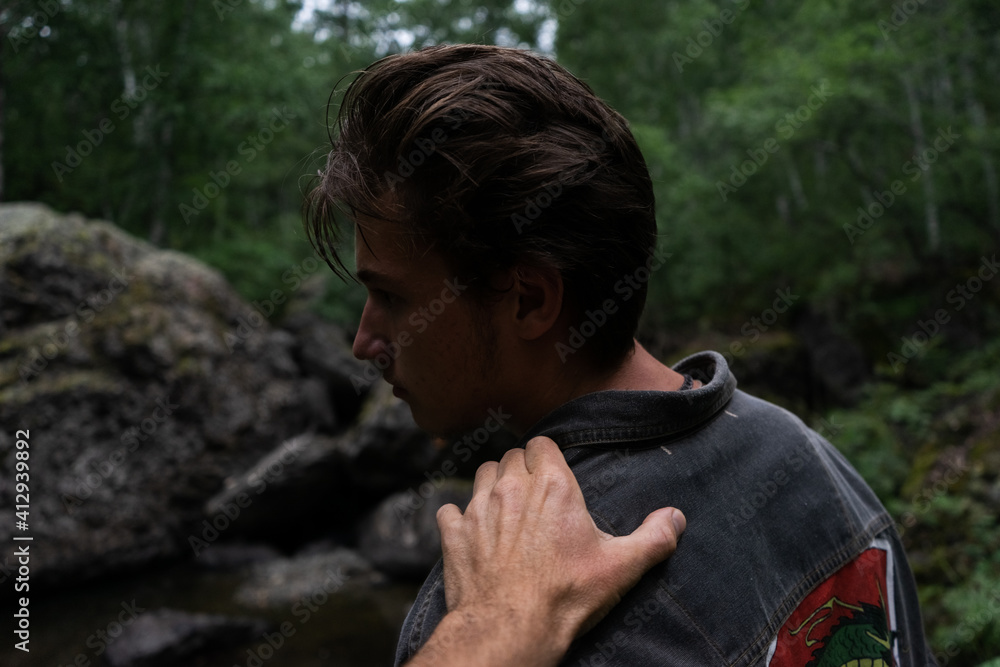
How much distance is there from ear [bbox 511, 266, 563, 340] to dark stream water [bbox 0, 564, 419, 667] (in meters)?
5.47

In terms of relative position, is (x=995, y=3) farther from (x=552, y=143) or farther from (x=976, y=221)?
(x=552, y=143)

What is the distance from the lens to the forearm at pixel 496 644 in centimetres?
95

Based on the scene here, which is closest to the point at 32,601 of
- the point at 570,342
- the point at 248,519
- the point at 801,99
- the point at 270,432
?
the point at 248,519

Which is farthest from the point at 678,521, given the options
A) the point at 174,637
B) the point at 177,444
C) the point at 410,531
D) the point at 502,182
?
the point at 177,444

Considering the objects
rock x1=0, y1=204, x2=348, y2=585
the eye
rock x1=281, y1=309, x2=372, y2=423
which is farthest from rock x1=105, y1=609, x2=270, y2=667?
the eye

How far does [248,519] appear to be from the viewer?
28.2 feet

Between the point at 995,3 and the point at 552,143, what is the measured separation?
8.58 m

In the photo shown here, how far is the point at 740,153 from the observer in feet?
38.2

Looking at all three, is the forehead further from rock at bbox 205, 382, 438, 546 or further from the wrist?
rock at bbox 205, 382, 438, 546

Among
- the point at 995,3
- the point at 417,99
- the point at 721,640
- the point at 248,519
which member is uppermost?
the point at 995,3

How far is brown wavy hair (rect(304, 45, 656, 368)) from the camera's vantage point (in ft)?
4.08

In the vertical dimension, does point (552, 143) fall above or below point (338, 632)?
above

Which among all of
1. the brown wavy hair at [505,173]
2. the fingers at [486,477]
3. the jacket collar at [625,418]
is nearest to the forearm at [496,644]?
the fingers at [486,477]

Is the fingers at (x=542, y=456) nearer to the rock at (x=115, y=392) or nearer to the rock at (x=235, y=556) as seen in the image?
the rock at (x=115, y=392)
